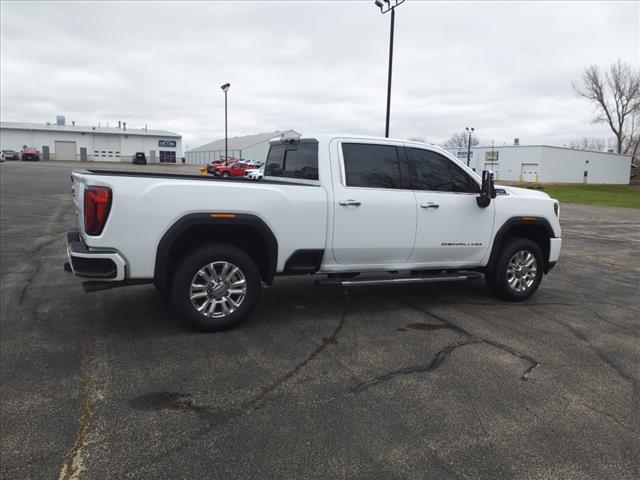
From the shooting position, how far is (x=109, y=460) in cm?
287

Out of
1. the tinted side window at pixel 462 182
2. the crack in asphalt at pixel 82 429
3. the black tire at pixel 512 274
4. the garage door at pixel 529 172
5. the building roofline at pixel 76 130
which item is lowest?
the crack in asphalt at pixel 82 429

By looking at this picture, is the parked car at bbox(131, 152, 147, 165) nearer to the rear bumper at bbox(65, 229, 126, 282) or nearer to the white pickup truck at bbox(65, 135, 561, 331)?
the white pickup truck at bbox(65, 135, 561, 331)

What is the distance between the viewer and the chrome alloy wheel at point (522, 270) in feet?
20.9

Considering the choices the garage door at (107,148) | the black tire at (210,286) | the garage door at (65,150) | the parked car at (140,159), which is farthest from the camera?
the garage door at (107,148)

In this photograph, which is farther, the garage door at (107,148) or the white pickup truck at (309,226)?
the garage door at (107,148)

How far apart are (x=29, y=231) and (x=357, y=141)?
9.21 meters

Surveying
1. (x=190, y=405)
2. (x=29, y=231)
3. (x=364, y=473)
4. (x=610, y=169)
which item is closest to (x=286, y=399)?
(x=190, y=405)

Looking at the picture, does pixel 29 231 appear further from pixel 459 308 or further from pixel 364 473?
pixel 364 473

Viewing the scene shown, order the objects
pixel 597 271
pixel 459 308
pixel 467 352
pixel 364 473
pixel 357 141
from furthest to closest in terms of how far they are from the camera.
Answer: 1. pixel 597 271
2. pixel 459 308
3. pixel 357 141
4. pixel 467 352
5. pixel 364 473

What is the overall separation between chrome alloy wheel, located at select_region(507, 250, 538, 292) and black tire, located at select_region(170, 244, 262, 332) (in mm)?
3315

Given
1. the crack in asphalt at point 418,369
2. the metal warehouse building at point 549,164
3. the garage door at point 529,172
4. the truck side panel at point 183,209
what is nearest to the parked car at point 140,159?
the metal warehouse building at point 549,164

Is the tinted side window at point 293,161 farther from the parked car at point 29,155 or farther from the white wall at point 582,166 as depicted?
the white wall at point 582,166

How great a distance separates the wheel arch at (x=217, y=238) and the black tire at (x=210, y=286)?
6.1 inches

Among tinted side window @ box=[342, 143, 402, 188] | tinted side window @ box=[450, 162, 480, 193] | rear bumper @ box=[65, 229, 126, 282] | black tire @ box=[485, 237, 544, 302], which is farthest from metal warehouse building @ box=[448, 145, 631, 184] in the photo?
rear bumper @ box=[65, 229, 126, 282]
